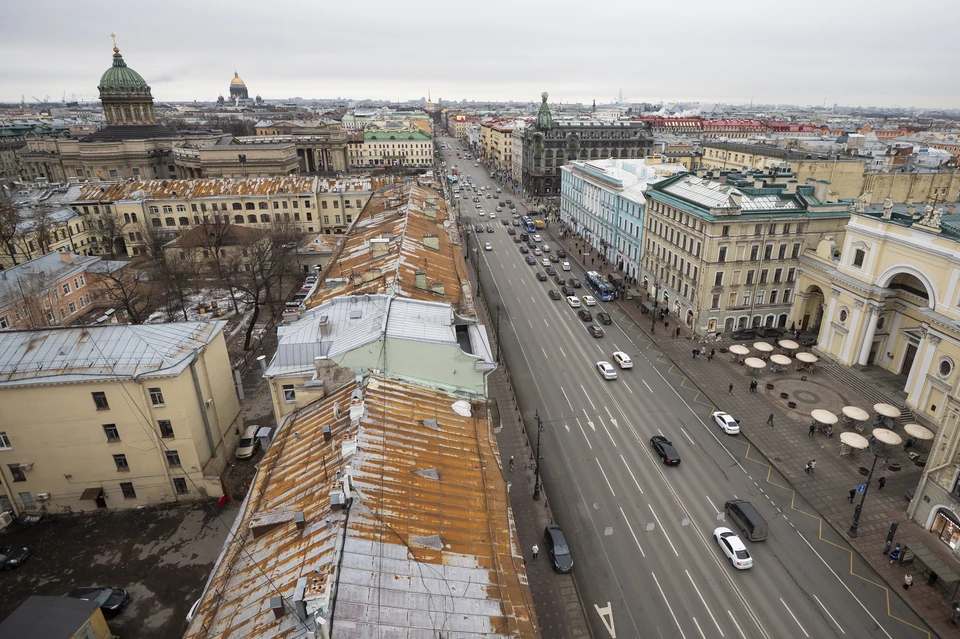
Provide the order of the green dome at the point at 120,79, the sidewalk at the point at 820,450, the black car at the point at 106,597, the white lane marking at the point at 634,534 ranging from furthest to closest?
the green dome at the point at 120,79 < the white lane marking at the point at 634,534 < the sidewalk at the point at 820,450 < the black car at the point at 106,597

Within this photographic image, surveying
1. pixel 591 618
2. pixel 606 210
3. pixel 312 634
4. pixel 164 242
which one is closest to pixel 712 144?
pixel 606 210

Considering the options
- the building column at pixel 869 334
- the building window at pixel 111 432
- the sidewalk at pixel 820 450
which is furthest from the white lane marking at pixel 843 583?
the building window at pixel 111 432

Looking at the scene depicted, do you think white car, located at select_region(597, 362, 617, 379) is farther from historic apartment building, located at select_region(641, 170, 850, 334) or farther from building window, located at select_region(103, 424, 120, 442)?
building window, located at select_region(103, 424, 120, 442)

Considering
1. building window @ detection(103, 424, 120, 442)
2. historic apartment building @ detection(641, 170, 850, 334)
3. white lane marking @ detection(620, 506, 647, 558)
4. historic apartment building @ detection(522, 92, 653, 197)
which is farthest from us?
historic apartment building @ detection(522, 92, 653, 197)

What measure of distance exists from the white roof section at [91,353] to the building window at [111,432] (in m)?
3.63

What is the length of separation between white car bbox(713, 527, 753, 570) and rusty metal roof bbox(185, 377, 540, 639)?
58.3 ft

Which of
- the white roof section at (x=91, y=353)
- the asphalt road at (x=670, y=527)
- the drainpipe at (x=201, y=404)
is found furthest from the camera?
the drainpipe at (x=201, y=404)

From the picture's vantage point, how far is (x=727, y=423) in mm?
46562

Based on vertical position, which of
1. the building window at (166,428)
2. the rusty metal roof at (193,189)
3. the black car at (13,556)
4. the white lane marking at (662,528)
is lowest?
the white lane marking at (662,528)

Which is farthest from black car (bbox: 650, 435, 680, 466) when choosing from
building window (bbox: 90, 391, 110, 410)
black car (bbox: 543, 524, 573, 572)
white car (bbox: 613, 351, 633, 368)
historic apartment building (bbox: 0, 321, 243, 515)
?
building window (bbox: 90, 391, 110, 410)

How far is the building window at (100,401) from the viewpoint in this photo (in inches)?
1312

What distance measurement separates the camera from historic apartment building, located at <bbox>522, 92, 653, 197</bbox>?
143250 mm

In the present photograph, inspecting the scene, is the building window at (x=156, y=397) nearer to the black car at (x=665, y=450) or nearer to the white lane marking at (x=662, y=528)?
the white lane marking at (x=662, y=528)

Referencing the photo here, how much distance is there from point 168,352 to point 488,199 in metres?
127
